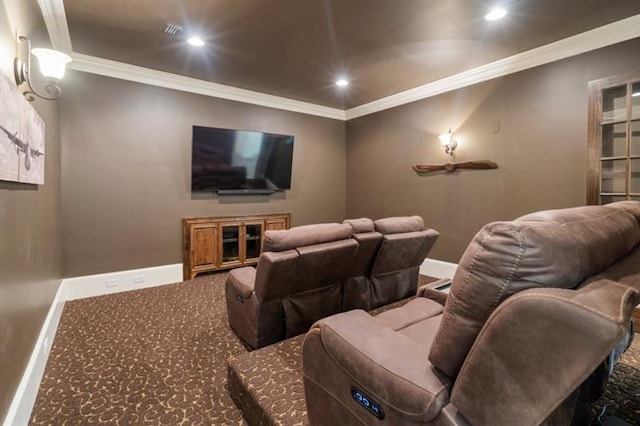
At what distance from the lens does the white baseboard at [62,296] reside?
5.59ft

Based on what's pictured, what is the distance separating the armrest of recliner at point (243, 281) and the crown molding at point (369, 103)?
2767 millimetres

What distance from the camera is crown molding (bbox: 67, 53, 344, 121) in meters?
3.75

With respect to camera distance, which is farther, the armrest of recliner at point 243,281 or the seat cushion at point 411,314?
the armrest of recliner at point 243,281

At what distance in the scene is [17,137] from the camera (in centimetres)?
162

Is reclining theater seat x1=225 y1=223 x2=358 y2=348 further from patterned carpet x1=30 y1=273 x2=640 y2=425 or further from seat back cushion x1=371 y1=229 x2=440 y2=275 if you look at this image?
seat back cushion x1=371 y1=229 x2=440 y2=275

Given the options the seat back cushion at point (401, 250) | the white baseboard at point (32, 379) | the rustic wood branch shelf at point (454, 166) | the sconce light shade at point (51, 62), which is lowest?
the white baseboard at point (32, 379)

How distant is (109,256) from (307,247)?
3.15 m

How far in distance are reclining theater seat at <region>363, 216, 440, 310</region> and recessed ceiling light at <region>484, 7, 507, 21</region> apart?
196 centimetres

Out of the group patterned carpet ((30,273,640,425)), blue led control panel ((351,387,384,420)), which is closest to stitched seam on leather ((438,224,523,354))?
blue led control panel ((351,387,384,420))

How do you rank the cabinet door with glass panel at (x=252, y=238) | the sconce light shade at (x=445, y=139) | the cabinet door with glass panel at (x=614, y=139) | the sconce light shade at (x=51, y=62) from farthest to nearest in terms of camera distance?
the cabinet door with glass panel at (x=252, y=238) < the sconce light shade at (x=445, y=139) < the cabinet door with glass panel at (x=614, y=139) < the sconce light shade at (x=51, y=62)

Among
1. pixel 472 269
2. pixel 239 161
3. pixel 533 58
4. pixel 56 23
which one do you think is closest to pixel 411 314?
pixel 472 269

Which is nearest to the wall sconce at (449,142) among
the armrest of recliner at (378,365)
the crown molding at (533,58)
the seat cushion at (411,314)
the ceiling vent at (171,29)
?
the crown molding at (533,58)

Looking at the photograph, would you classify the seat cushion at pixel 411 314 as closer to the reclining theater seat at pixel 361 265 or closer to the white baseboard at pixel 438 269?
the reclining theater seat at pixel 361 265

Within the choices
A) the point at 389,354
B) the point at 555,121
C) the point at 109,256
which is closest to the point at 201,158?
the point at 109,256
